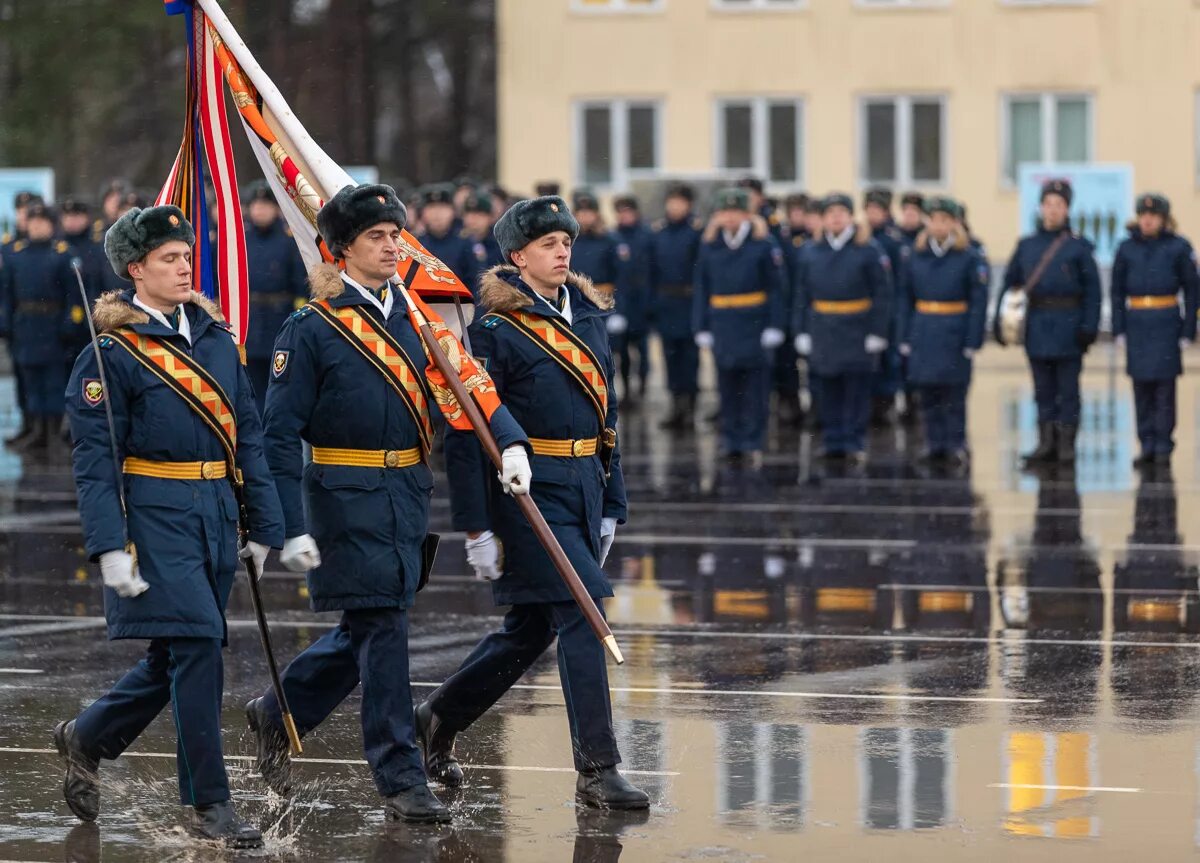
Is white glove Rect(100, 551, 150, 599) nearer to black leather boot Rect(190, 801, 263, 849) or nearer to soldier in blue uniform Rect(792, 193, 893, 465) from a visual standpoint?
black leather boot Rect(190, 801, 263, 849)

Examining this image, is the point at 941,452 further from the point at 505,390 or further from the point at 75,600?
the point at 505,390

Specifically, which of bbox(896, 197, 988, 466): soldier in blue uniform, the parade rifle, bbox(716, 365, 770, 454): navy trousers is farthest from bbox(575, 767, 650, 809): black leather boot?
bbox(716, 365, 770, 454): navy trousers

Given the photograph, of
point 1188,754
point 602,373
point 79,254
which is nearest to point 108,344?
point 602,373

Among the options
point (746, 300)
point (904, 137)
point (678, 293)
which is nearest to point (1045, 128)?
point (904, 137)

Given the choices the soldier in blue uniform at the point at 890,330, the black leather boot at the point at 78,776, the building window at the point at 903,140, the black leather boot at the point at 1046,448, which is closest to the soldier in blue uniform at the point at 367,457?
the black leather boot at the point at 78,776

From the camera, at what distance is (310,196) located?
27.2ft

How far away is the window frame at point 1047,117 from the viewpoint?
1585 inches

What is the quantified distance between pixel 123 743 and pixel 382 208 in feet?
6.16

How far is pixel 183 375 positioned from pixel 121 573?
0.64 m

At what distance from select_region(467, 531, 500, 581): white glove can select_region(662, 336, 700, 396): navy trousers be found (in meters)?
15.7

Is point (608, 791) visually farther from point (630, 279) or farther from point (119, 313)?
point (630, 279)

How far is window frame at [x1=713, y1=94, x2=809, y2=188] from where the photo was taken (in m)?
40.9

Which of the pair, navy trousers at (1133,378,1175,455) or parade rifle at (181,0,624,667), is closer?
parade rifle at (181,0,624,667)

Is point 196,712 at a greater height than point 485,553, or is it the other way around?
point 485,553
